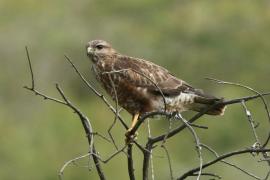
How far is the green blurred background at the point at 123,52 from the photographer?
2181 centimetres

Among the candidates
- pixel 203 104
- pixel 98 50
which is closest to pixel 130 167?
pixel 203 104

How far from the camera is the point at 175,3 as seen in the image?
139ft

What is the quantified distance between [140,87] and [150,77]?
9 cm

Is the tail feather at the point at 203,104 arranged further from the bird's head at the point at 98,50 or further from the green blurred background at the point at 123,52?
the green blurred background at the point at 123,52

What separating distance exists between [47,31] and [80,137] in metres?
12.7

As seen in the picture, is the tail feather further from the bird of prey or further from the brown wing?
the brown wing

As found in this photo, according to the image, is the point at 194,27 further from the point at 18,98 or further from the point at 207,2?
the point at 18,98

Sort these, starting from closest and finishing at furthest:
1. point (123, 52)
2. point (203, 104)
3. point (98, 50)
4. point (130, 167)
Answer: point (130, 167) → point (203, 104) → point (98, 50) → point (123, 52)

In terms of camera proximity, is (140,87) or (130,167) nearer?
(130,167)

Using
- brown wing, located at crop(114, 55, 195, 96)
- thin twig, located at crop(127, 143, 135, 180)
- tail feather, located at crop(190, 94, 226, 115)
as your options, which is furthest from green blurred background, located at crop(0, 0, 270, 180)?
thin twig, located at crop(127, 143, 135, 180)

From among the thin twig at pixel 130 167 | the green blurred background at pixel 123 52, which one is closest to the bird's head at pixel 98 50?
the thin twig at pixel 130 167

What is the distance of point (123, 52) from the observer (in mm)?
28531

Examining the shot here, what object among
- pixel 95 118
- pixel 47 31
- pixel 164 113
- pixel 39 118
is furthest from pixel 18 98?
pixel 164 113

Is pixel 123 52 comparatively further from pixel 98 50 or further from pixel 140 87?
pixel 140 87
